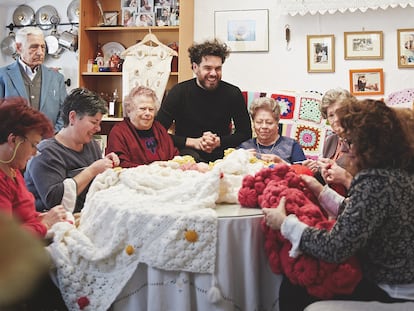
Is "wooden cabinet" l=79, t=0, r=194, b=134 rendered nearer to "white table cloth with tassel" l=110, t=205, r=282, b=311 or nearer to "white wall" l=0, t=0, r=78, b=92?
"white wall" l=0, t=0, r=78, b=92

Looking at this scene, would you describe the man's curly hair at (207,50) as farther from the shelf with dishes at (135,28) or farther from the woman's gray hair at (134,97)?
the shelf with dishes at (135,28)

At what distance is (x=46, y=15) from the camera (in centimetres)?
471

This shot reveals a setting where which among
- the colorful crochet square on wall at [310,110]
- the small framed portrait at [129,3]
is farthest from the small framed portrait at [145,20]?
the colorful crochet square on wall at [310,110]

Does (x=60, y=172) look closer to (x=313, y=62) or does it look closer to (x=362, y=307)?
(x=362, y=307)

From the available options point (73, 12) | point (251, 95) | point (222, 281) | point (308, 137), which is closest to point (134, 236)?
point (222, 281)

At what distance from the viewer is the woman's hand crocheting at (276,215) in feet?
4.58

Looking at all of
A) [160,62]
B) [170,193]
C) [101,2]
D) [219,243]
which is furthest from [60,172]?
[101,2]

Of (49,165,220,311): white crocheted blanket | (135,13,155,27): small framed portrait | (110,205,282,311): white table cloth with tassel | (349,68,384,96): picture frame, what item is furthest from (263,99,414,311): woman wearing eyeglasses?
(135,13,155,27): small framed portrait

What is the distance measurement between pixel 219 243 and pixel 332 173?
70 centimetres

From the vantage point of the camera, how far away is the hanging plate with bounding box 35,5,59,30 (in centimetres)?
471

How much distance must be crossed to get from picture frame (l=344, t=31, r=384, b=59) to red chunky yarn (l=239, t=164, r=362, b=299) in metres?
2.50

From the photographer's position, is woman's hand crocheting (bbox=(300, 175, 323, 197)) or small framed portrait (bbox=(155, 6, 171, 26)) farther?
small framed portrait (bbox=(155, 6, 171, 26))

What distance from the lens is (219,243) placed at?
4.75ft

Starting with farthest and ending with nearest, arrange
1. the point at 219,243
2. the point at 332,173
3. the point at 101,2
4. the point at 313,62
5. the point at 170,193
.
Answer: the point at 101,2
the point at 313,62
the point at 332,173
the point at 170,193
the point at 219,243
